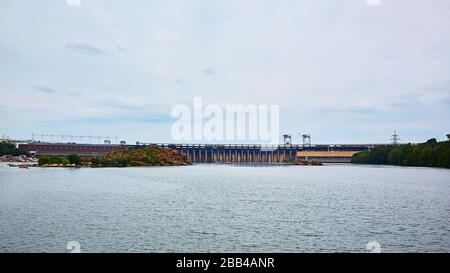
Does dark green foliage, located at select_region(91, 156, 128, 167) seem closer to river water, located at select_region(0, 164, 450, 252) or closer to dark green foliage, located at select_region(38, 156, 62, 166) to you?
dark green foliage, located at select_region(38, 156, 62, 166)

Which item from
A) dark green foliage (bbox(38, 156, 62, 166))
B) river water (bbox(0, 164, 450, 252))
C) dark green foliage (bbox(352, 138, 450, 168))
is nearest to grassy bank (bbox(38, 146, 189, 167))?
dark green foliage (bbox(38, 156, 62, 166))

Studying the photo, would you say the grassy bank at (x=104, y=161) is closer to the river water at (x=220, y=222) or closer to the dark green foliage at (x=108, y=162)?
the dark green foliage at (x=108, y=162)

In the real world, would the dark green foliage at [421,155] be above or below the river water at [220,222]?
above

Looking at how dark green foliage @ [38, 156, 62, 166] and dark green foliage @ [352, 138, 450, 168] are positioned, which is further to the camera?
dark green foliage @ [38, 156, 62, 166]

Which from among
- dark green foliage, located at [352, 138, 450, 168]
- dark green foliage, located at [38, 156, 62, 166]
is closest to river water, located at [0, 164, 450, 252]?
dark green foliage, located at [352, 138, 450, 168]

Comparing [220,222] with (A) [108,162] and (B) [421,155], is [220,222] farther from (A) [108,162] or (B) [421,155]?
(A) [108,162]

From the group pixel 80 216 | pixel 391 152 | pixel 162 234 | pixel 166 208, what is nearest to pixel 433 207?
pixel 166 208

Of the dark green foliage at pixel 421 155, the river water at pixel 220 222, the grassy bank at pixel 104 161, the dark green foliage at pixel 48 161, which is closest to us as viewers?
the river water at pixel 220 222

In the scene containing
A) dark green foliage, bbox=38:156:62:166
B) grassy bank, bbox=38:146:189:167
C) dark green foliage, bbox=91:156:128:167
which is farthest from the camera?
dark green foliage, bbox=91:156:128:167

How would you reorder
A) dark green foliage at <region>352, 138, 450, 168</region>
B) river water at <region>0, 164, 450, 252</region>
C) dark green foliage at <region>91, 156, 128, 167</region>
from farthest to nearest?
dark green foliage at <region>91, 156, 128, 167</region>, dark green foliage at <region>352, 138, 450, 168</region>, river water at <region>0, 164, 450, 252</region>

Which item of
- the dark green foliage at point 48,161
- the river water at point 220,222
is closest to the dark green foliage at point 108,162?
the dark green foliage at point 48,161

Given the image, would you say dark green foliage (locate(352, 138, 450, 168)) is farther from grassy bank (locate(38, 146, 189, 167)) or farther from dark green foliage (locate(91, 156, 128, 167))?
dark green foliage (locate(91, 156, 128, 167))

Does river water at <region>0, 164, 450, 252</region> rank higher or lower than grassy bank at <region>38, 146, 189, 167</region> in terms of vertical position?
lower
